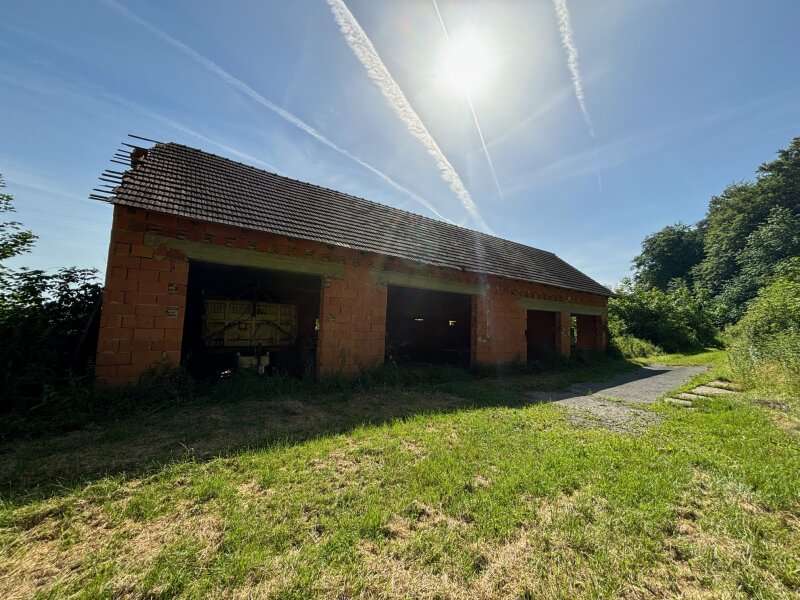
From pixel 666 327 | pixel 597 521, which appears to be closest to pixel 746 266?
pixel 666 327

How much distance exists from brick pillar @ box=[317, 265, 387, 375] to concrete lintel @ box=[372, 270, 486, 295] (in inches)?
10.4

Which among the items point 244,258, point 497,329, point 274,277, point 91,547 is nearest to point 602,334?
point 497,329

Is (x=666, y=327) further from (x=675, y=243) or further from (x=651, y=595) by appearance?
Result: (x=675, y=243)

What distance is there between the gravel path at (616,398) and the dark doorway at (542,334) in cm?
272

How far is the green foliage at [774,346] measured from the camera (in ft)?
23.8

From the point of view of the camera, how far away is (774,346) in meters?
8.77

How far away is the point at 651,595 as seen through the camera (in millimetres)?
1873

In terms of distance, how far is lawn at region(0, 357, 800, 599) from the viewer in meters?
1.92

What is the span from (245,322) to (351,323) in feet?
8.77

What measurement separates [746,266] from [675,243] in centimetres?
1290

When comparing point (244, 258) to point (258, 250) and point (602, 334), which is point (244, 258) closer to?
point (258, 250)

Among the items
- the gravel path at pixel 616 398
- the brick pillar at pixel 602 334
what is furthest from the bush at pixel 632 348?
the gravel path at pixel 616 398

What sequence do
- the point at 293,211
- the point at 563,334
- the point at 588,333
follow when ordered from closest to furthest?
the point at 293,211
the point at 563,334
the point at 588,333

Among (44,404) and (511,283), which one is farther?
(511,283)
